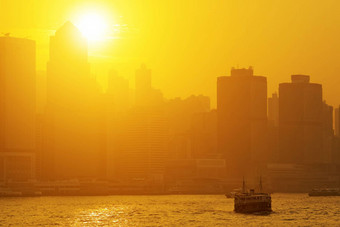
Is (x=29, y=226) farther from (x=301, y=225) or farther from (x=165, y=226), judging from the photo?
(x=301, y=225)

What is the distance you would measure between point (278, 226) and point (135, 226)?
34.8 metres

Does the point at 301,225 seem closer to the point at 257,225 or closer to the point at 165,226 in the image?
the point at 257,225

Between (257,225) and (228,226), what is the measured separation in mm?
7174

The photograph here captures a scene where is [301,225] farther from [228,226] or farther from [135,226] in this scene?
[135,226]

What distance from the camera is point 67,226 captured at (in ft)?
655

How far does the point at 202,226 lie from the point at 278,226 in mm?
18371

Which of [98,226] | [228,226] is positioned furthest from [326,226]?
[98,226]

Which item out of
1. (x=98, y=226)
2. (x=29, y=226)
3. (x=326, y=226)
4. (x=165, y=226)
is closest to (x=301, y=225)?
(x=326, y=226)

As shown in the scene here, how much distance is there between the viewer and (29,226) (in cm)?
19900

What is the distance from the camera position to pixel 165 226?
19712 cm

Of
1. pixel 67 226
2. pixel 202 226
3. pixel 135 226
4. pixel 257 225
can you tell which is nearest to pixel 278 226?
pixel 257 225

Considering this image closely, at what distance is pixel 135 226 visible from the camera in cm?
19825

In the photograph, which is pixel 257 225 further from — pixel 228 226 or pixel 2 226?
pixel 2 226

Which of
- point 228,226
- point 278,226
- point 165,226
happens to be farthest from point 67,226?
point 278,226
